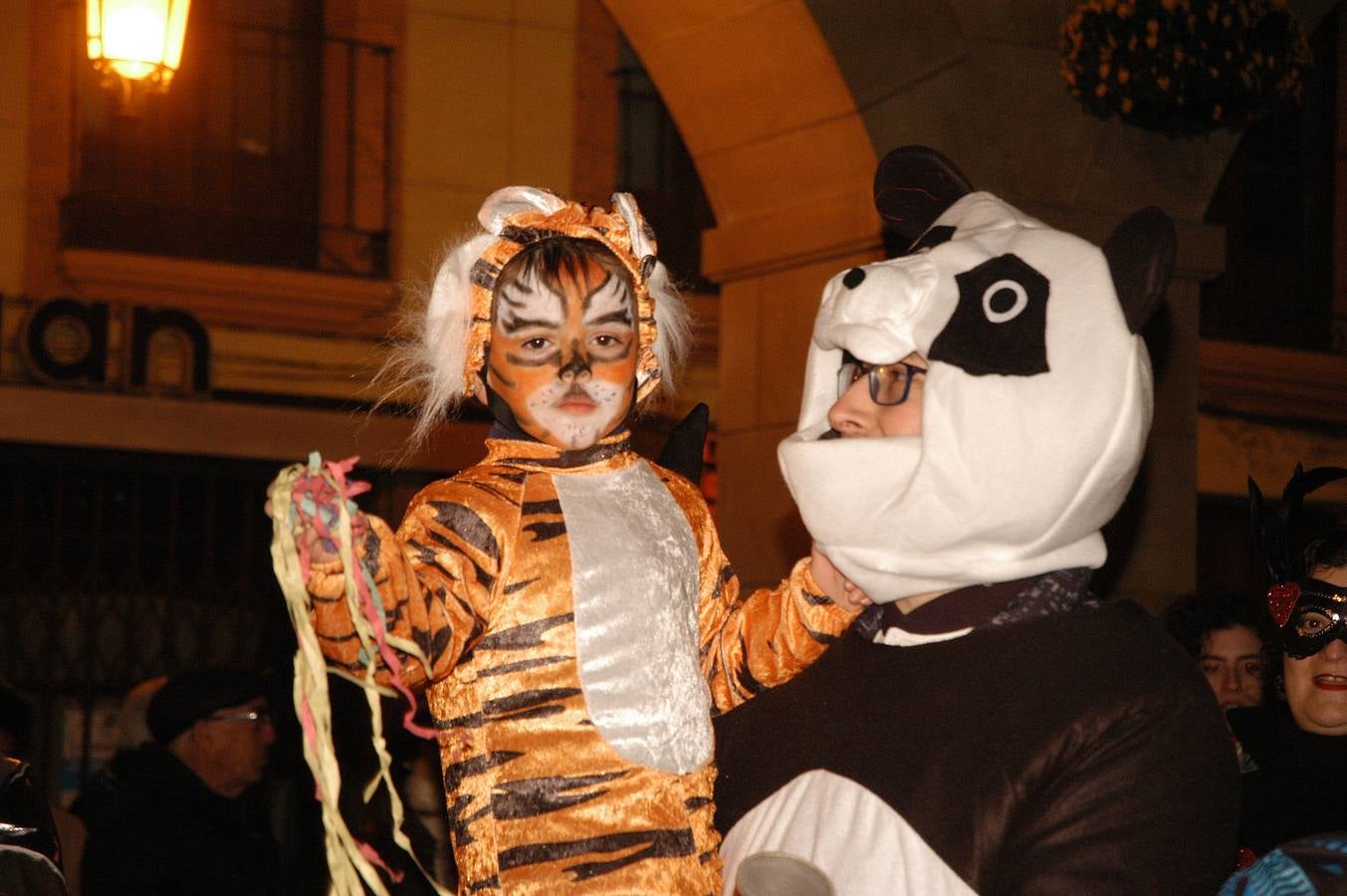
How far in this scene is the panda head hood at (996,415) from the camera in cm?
217

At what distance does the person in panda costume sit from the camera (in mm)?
2072

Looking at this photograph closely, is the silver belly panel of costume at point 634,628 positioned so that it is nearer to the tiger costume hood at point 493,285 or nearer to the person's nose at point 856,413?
the tiger costume hood at point 493,285

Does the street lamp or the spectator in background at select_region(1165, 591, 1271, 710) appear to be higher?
the street lamp

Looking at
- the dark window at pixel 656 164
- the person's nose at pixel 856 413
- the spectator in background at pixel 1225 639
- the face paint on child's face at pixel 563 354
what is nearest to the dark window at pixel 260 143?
the dark window at pixel 656 164

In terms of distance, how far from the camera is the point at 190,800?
437 centimetres

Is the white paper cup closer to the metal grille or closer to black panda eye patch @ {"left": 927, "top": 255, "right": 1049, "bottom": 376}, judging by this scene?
black panda eye patch @ {"left": 927, "top": 255, "right": 1049, "bottom": 376}

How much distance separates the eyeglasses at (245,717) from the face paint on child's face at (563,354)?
2396 millimetres

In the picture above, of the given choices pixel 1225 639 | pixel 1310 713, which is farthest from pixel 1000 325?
pixel 1225 639

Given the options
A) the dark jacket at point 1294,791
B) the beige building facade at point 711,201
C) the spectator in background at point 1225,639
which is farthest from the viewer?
the beige building facade at point 711,201

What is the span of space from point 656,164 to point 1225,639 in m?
6.03

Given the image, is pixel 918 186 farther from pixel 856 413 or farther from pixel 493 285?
pixel 493 285

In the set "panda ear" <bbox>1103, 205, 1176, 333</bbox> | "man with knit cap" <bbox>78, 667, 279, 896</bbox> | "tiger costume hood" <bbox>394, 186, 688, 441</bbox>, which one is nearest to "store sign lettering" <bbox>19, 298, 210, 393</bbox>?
"man with knit cap" <bbox>78, 667, 279, 896</bbox>

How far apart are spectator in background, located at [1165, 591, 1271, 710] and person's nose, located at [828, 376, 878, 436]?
2.36 meters

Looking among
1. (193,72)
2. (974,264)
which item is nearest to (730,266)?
(974,264)
